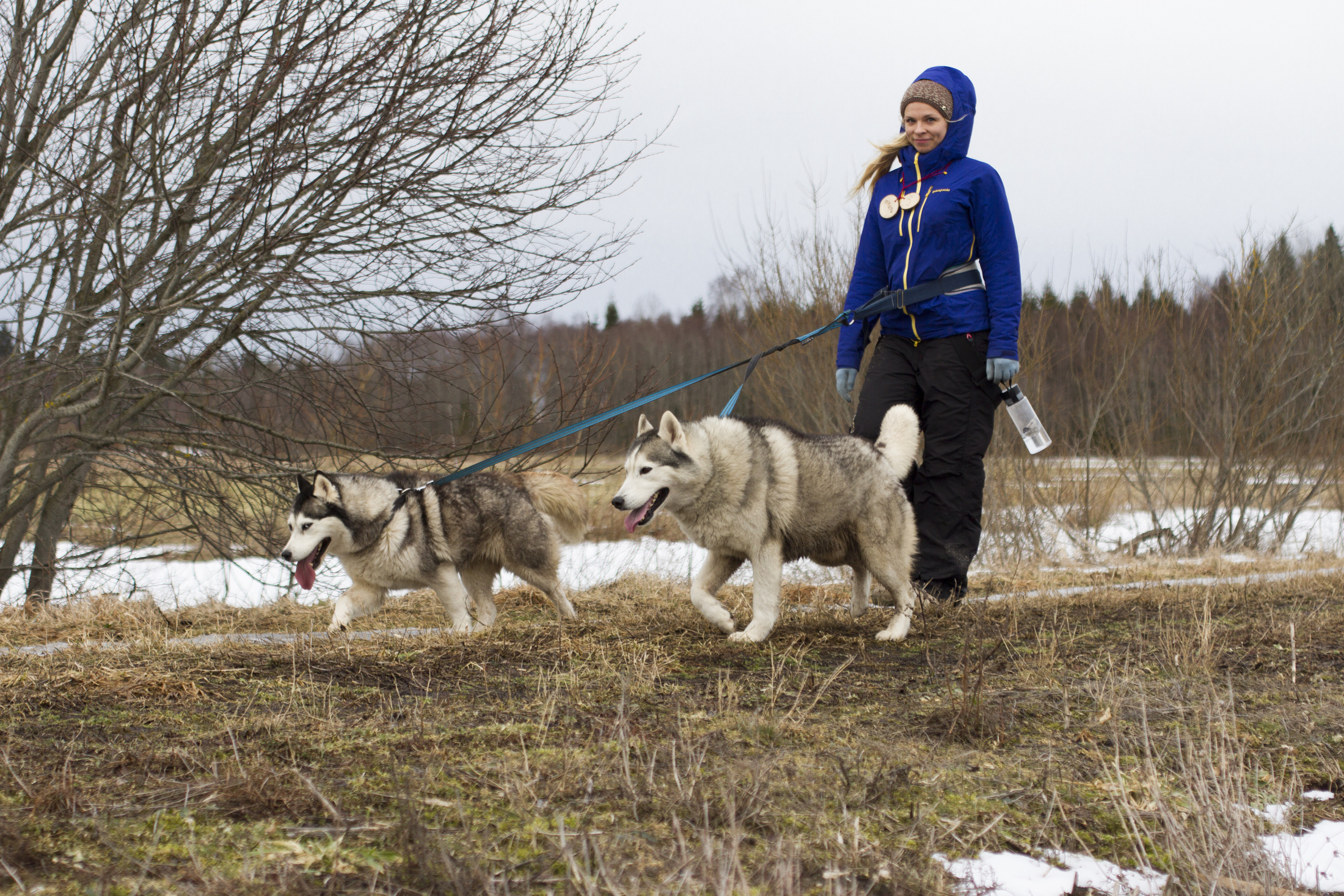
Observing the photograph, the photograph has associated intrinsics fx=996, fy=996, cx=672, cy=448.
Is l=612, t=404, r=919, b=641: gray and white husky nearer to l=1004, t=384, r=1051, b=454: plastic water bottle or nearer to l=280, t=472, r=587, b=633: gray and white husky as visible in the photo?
l=1004, t=384, r=1051, b=454: plastic water bottle

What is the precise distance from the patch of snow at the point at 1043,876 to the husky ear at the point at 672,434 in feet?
9.56

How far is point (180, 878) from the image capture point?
1931mm

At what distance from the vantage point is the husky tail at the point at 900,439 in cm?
559

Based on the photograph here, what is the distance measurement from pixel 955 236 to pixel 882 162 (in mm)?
714

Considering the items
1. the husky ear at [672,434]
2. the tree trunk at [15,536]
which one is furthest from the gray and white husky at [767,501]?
the tree trunk at [15,536]

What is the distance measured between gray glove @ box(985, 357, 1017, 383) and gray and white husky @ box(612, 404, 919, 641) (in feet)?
2.41

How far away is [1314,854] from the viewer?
91.5 inches

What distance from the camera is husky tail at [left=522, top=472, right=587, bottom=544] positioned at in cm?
650

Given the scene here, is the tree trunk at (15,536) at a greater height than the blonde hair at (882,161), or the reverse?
the blonde hair at (882,161)

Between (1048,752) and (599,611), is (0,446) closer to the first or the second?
(599,611)

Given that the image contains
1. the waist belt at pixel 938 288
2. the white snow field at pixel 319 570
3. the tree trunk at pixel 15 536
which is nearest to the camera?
the waist belt at pixel 938 288

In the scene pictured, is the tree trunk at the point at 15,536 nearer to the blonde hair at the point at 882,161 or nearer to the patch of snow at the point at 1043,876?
the blonde hair at the point at 882,161

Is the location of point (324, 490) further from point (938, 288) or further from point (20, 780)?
point (938, 288)

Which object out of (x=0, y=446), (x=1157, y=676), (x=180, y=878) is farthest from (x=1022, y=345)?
(x=180, y=878)
